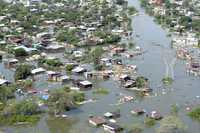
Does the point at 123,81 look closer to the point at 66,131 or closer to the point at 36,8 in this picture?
the point at 66,131

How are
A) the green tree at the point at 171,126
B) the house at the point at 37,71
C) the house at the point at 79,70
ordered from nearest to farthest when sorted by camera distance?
the green tree at the point at 171,126 < the house at the point at 37,71 < the house at the point at 79,70

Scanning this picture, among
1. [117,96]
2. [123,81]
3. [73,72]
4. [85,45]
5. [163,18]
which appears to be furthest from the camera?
[163,18]

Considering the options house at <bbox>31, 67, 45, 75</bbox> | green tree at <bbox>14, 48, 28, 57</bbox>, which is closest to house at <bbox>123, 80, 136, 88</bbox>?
house at <bbox>31, 67, 45, 75</bbox>

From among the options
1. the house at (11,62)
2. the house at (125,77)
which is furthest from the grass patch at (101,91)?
the house at (11,62)

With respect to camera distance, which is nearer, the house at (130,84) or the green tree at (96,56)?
the house at (130,84)

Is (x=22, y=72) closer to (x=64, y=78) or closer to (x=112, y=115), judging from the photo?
(x=64, y=78)

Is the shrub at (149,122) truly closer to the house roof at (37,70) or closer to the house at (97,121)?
the house at (97,121)

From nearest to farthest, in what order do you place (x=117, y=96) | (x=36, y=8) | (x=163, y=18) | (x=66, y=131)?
(x=66, y=131) < (x=117, y=96) < (x=163, y=18) < (x=36, y=8)

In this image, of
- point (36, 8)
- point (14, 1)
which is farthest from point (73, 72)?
point (14, 1)
